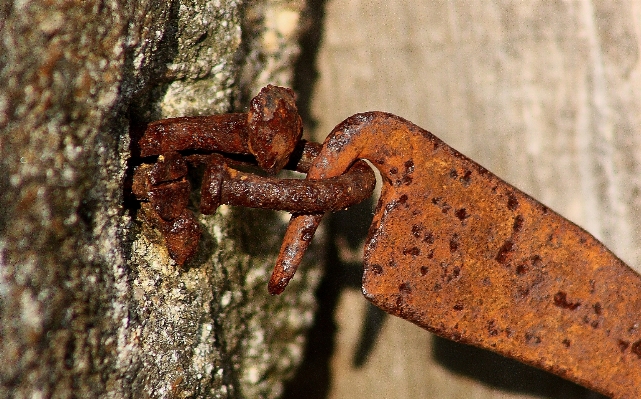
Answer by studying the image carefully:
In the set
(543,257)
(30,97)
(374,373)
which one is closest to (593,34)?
(543,257)

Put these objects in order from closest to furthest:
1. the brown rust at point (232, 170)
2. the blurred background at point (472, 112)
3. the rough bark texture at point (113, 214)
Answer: the rough bark texture at point (113, 214)
the brown rust at point (232, 170)
the blurred background at point (472, 112)

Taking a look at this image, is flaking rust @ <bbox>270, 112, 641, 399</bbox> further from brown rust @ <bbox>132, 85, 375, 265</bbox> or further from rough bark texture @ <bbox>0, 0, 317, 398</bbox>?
rough bark texture @ <bbox>0, 0, 317, 398</bbox>

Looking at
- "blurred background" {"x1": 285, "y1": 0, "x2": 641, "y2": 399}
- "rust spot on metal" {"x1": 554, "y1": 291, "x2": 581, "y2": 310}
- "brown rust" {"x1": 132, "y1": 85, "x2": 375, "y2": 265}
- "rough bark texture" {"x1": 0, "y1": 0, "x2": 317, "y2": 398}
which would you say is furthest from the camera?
"blurred background" {"x1": 285, "y1": 0, "x2": 641, "y2": 399}

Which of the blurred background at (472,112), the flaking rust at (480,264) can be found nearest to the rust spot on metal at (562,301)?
the flaking rust at (480,264)

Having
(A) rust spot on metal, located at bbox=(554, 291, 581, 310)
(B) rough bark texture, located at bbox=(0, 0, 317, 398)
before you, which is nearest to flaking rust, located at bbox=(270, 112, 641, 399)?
(A) rust spot on metal, located at bbox=(554, 291, 581, 310)

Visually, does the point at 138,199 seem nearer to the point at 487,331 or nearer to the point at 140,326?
the point at 140,326

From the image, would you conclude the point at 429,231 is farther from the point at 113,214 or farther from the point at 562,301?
the point at 113,214

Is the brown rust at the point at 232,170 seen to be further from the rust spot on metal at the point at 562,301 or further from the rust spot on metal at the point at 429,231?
the rust spot on metal at the point at 562,301
